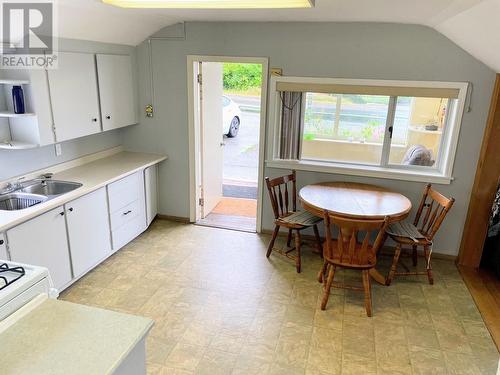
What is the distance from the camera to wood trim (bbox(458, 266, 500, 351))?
2.90 m

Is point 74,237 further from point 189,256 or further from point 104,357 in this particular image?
point 104,357

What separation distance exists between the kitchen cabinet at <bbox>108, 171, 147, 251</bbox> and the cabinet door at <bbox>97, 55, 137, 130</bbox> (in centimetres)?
63

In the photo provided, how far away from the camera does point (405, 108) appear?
3779 mm

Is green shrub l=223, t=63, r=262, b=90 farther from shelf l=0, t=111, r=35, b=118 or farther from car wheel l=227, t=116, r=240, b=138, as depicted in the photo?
shelf l=0, t=111, r=35, b=118

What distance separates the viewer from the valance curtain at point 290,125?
12.9ft

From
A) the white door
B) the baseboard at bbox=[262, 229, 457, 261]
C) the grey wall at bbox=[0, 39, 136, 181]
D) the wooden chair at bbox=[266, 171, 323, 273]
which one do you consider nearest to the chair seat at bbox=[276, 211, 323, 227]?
the wooden chair at bbox=[266, 171, 323, 273]

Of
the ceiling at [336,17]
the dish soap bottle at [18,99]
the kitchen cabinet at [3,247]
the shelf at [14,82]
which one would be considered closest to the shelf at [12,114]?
the dish soap bottle at [18,99]

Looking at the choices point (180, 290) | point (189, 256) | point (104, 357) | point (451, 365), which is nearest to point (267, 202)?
point (189, 256)

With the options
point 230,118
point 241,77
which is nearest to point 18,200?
point 230,118

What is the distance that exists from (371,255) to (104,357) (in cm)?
225

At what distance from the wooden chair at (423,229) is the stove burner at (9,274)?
2.85m

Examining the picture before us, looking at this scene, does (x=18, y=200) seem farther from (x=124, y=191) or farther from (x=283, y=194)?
(x=283, y=194)

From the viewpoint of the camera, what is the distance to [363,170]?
3.88 metres

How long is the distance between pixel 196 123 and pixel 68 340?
3.14 m
